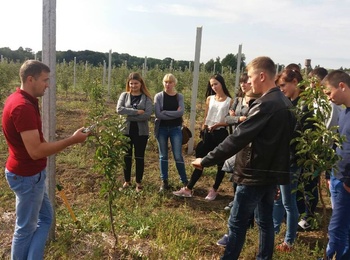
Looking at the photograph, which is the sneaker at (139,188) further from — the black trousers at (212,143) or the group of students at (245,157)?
the group of students at (245,157)

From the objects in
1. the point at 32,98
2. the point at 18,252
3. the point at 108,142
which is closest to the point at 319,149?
the point at 108,142

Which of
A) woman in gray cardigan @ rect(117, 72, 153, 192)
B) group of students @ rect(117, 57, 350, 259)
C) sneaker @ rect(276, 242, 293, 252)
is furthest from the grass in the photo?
woman in gray cardigan @ rect(117, 72, 153, 192)

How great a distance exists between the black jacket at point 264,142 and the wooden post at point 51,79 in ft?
4.85

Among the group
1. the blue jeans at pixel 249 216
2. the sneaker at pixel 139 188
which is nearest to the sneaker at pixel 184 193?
the sneaker at pixel 139 188

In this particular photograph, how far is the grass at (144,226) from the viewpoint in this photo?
10.2ft

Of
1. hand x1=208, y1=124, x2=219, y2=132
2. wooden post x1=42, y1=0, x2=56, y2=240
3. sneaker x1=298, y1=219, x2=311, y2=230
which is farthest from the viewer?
hand x1=208, y1=124, x2=219, y2=132

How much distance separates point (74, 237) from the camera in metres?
3.39

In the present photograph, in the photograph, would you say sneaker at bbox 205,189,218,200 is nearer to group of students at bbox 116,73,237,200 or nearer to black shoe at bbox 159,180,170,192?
group of students at bbox 116,73,237,200

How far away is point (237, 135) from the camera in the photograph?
8.11 ft

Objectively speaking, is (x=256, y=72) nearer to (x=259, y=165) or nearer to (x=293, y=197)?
(x=259, y=165)

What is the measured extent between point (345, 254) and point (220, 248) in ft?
3.73

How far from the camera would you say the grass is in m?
3.12

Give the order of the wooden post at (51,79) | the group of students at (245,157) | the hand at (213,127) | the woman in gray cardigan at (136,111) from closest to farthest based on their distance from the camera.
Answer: the group of students at (245,157), the wooden post at (51,79), the hand at (213,127), the woman in gray cardigan at (136,111)

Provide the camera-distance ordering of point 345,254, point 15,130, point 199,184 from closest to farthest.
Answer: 1. point 15,130
2. point 345,254
3. point 199,184
